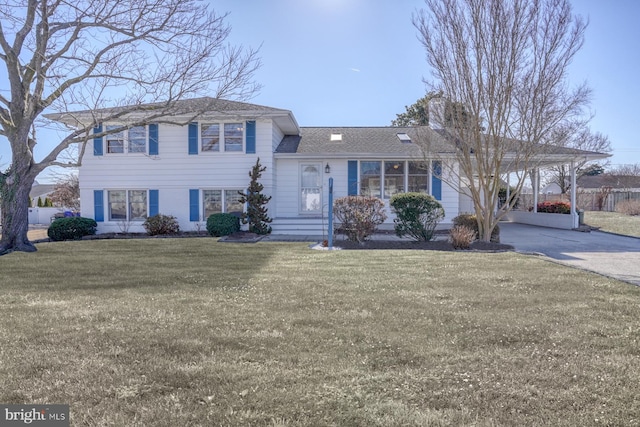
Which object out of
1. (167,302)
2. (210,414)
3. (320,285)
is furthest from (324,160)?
(210,414)

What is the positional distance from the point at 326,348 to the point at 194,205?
12189mm

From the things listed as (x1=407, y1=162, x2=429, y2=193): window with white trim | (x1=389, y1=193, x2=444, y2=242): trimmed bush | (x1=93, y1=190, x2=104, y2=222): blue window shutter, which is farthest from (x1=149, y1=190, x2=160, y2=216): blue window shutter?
(x1=407, y1=162, x2=429, y2=193): window with white trim

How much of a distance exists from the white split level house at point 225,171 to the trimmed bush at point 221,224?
979 mm

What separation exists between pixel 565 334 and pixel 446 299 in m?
1.48

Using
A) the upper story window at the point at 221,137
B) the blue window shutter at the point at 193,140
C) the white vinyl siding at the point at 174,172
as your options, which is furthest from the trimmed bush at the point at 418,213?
the blue window shutter at the point at 193,140

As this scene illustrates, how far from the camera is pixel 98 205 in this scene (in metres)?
14.8

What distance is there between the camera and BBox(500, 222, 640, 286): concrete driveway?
733cm

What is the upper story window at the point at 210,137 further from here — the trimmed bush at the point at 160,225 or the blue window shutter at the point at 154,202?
the trimmed bush at the point at 160,225

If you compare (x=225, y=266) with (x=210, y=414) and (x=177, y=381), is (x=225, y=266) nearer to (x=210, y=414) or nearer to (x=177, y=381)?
(x=177, y=381)

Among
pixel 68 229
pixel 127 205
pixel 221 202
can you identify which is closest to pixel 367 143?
pixel 221 202

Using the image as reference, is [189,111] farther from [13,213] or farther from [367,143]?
[367,143]

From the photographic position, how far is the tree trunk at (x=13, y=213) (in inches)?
404

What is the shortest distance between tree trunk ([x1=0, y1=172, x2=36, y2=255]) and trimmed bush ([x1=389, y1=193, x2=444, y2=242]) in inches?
390

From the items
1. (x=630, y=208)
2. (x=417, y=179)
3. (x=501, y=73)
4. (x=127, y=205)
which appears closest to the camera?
(x=501, y=73)
